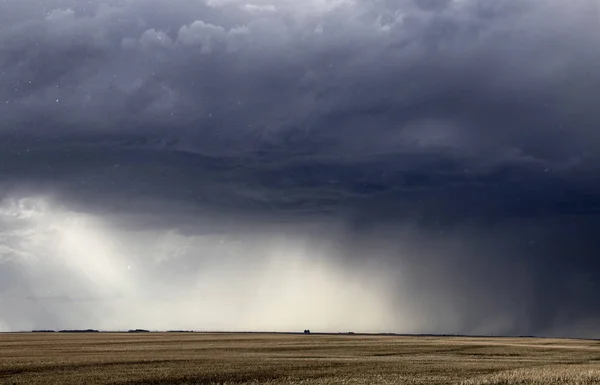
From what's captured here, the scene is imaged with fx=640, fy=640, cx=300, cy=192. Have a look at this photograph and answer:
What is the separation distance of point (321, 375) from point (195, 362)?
15261mm

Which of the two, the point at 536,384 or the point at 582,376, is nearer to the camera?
the point at 536,384

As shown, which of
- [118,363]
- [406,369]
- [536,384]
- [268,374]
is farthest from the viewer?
[118,363]

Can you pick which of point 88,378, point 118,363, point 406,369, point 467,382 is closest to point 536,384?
point 467,382

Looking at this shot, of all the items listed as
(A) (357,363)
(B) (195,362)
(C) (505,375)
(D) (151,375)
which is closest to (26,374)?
(D) (151,375)

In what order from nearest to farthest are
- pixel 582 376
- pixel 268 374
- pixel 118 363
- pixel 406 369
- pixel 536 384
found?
pixel 536 384 < pixel 582 376 < pixel 268 374 < pixel 406 369 < pixel 118 363

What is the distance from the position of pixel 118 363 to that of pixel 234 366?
1047cm

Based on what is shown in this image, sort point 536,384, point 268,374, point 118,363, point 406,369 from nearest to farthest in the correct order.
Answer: point 536,384, point 268,374, point 406,369, point 118,363

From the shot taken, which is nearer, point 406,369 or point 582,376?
point 582,376

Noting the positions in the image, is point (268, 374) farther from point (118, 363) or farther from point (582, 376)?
point (582, 376)

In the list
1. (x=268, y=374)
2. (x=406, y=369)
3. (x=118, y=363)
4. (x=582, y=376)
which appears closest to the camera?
(x=582, y=376)

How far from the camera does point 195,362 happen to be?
177 ft

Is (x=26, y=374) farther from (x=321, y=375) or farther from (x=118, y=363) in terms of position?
(x=321, y=375)

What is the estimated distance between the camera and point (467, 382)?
124ft

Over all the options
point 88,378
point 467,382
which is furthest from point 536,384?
point 88,378
